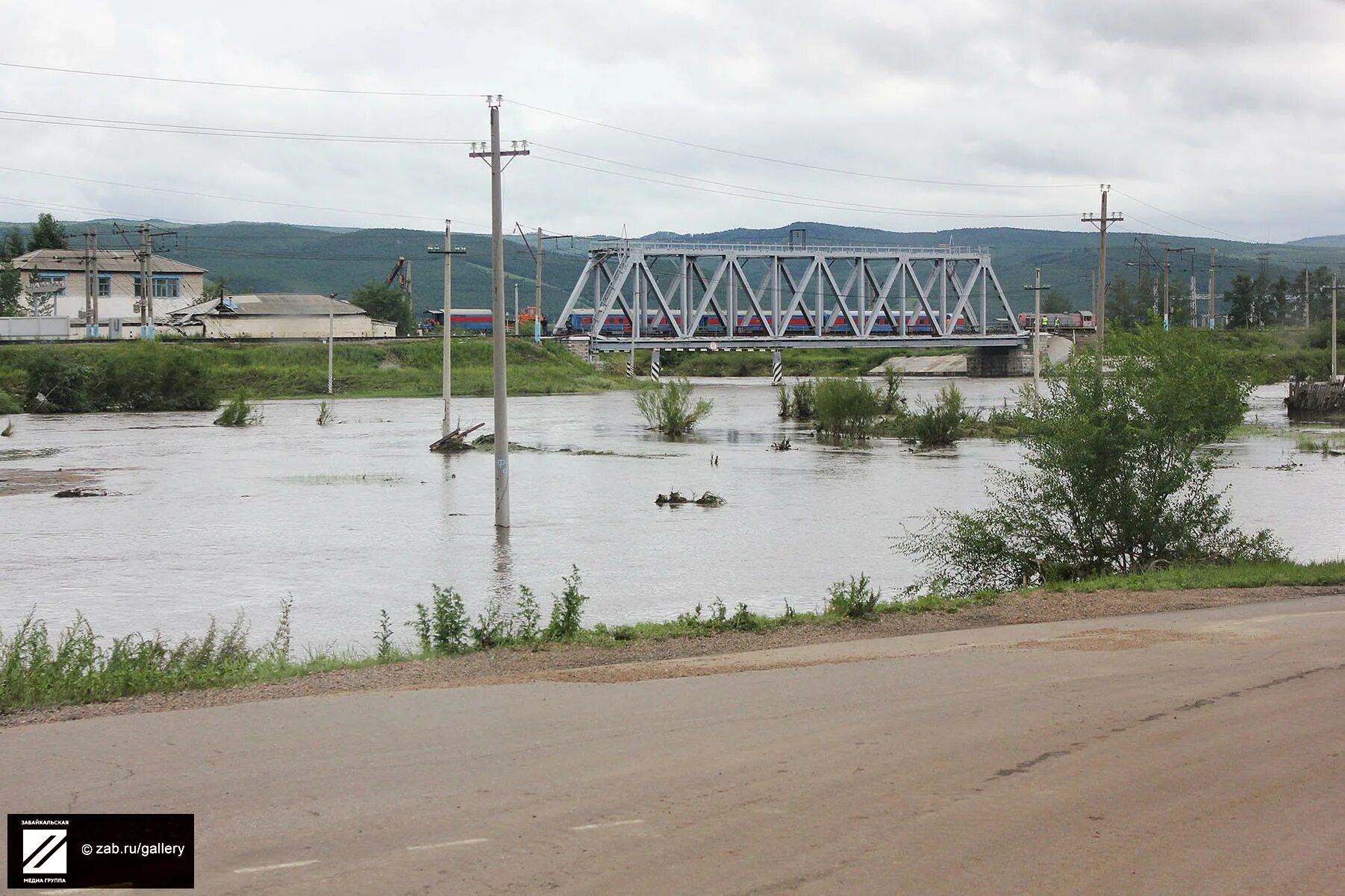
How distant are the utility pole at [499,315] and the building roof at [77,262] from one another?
339ft

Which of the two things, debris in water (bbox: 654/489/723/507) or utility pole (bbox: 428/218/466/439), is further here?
utility pole (bbox: 428/218/466/439)

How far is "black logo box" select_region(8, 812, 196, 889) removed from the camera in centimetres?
591

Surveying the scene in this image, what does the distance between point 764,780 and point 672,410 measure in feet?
169

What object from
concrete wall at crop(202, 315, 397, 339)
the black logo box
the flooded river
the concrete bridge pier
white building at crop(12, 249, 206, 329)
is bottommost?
the flooded river

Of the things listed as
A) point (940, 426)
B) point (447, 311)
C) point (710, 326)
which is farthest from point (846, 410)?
point (710, 326)

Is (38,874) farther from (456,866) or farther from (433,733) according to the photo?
(433,733)

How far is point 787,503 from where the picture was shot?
1294 inches

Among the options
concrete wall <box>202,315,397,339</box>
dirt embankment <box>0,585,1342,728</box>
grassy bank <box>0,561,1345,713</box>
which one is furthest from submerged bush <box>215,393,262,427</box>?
dirt embankment <box>0,585,1342,728</box>

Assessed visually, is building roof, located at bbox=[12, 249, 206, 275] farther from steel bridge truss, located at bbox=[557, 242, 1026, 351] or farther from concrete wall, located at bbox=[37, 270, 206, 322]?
steel bridge truss, located at bbox=[557, 242, 1026, 351]

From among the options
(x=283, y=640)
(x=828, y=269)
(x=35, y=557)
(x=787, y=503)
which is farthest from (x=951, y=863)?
(x=828, y=269)

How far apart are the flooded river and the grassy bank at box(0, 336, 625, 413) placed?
70.6 feet

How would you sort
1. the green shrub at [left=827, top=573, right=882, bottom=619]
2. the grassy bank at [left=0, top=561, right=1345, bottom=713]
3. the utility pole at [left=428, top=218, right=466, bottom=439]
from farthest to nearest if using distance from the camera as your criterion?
the utility pole at [left=428, top=218, right=466, bottom=439] → the green shrub at [left=827, top=573, right=882, bottom=619] → the grassy bank at [left=0, top=561, right=1345, bottom=713]

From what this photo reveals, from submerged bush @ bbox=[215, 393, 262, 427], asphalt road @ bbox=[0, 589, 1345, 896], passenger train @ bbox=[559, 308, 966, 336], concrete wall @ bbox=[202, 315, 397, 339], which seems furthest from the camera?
passenger train @ bbox=[559, 308, 966, 336]

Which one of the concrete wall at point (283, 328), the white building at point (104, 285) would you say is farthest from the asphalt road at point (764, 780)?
the white building at point (104, 285)
